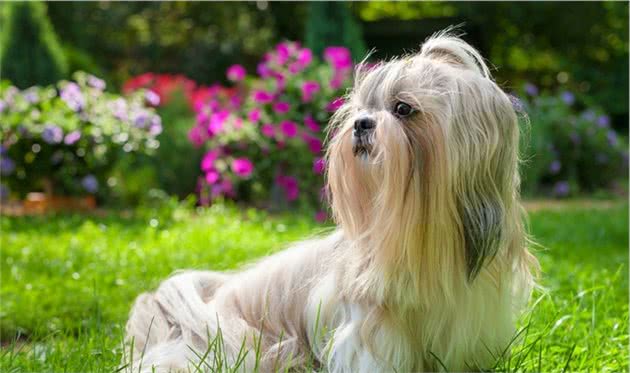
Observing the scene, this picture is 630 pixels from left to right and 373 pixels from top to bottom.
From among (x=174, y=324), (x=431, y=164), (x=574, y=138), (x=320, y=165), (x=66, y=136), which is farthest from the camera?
(x=574, y=138)

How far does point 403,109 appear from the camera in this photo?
8.01ft

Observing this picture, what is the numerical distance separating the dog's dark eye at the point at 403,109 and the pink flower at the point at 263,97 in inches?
198

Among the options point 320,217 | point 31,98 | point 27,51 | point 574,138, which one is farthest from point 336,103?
point 574,138

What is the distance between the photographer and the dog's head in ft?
7.86

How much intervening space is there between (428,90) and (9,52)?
8.32 metres

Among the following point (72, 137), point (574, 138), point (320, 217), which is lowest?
point (574, 138)

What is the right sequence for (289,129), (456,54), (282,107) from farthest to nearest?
(282,107)
(289,129)
(456,54)

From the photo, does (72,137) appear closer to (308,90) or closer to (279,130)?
(279,130)

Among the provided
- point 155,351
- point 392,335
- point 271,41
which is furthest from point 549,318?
point 271,41

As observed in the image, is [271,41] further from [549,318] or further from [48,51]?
[549,318]

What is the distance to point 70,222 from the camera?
22.2 feet

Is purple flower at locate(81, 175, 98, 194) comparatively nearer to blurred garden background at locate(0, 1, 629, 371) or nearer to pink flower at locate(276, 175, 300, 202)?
blurred garden background at locate(0, 1, 629, 371)

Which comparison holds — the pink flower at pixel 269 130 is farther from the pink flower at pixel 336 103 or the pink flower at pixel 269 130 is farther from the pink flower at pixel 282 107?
the pink flower at pixel 336 103

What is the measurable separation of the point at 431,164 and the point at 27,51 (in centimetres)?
831
